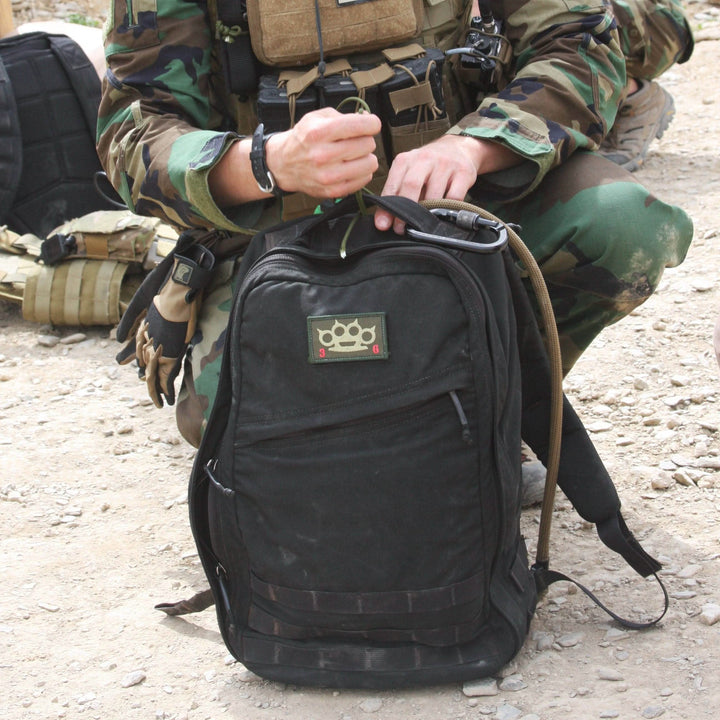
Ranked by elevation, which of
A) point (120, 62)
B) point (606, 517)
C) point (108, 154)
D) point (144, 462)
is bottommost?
point (144, 462)

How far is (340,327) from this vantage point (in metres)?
1.55

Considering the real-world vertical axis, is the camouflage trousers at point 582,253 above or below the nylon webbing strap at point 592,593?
above

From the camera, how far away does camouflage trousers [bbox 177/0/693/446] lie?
1.99 m

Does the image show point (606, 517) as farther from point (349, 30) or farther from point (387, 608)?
point (349, 30)

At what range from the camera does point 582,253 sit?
201cm

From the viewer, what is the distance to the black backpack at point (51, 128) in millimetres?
4016

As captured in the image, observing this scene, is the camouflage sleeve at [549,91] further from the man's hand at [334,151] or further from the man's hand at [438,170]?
the man's hand at [334,151]

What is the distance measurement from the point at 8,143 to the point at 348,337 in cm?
278

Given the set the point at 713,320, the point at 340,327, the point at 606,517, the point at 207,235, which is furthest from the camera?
the point at 713,320

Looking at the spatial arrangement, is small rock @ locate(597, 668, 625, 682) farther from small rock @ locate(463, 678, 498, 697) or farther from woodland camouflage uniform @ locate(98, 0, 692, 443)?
woodland camouflage uniform @ locate(98, 0, 692, 443)

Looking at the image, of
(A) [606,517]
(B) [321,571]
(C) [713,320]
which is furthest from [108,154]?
(C) [713,320]

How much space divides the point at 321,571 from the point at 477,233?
1.91 feet

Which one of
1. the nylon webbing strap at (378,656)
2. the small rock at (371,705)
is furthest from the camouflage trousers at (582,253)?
the small rock at (371,705)

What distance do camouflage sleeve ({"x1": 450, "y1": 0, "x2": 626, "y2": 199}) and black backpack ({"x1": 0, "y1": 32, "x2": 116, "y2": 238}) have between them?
2370mm
